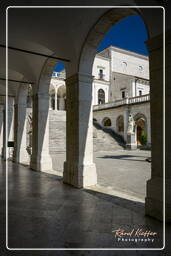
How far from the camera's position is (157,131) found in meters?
3.86

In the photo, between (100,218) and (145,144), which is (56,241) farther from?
(145,144)

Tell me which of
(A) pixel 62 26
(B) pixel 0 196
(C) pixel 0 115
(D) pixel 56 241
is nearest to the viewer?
(D) pixel 56 241

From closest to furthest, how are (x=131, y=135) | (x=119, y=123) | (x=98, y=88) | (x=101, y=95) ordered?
1. (x=131, y=135)
2. (x=119, y=123)
3. (x=98, y=88)
4. (x=101, y=95)

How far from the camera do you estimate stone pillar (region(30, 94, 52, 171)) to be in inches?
368

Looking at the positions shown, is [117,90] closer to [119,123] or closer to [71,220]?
[119,123]

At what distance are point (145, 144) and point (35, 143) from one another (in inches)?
678

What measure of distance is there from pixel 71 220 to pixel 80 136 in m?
3.02

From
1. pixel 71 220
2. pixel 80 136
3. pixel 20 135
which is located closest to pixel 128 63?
pixel 20 135

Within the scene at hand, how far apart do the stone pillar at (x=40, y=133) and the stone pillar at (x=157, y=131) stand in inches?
249

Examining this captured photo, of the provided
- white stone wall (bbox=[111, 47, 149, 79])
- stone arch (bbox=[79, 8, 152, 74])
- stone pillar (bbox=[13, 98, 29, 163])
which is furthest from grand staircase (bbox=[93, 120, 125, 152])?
white stone wall (bbox=[111, 47, 149, 79])

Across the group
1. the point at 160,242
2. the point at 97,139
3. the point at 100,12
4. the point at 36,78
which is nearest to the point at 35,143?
the point at 36,78

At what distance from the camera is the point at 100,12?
538 cm

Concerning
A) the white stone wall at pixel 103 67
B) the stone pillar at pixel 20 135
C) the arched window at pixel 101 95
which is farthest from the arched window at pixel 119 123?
the stone pillar at pixel 20 135

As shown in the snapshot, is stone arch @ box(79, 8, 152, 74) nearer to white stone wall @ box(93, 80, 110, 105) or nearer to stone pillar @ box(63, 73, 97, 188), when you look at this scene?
stone pillar @ box(63, 73, 97, 188)
